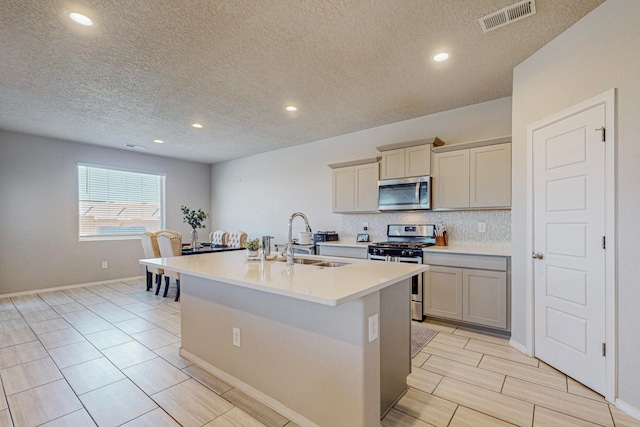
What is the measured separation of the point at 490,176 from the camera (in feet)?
10.9

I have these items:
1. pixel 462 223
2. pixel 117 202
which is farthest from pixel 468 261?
pixel 117 202

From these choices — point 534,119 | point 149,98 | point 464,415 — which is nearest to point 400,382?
point 464,415

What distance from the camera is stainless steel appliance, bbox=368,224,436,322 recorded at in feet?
11.5

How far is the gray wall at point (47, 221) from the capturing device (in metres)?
4.72

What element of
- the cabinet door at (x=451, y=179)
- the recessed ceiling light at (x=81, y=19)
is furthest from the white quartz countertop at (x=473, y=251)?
the recessed ceiling light at (x=81, y=19)

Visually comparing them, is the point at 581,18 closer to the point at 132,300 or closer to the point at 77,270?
the point at 132,300

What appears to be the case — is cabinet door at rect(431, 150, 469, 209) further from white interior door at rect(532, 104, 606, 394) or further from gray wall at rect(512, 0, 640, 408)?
gray wall at rect(512, 0, 640, 408)

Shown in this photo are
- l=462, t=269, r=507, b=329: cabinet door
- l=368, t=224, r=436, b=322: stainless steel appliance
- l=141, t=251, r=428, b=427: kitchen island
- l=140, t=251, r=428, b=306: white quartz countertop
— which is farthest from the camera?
l=368, t=224, r=436, b=322: stainless steel appliance

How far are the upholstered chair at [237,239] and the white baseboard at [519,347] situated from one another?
165 inches

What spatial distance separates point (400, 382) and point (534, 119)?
252cm

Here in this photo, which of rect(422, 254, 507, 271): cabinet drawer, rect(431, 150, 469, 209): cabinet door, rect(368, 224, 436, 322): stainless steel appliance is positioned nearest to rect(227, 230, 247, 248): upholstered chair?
rect(368, 224, 436, 322): stainless steel appliance

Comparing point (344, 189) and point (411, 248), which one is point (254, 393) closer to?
point (411, 248)

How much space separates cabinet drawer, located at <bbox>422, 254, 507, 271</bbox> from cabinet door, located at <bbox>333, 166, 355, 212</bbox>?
1479 mm

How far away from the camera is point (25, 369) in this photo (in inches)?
95.7
